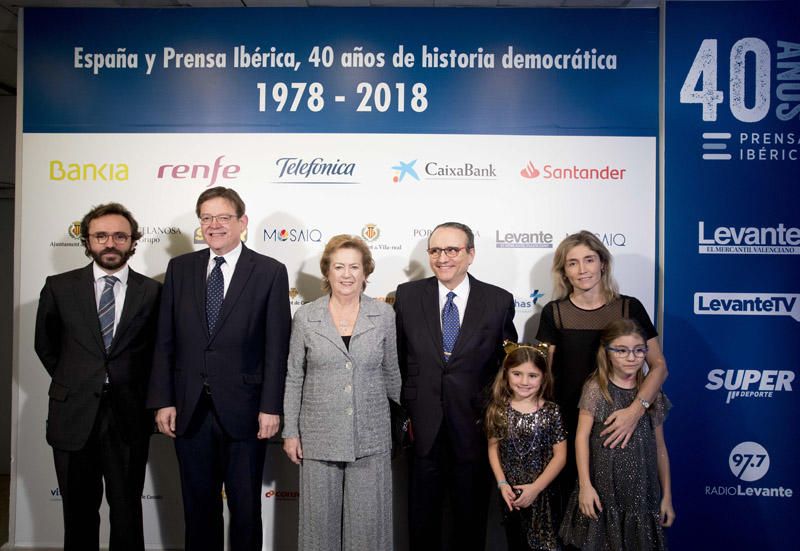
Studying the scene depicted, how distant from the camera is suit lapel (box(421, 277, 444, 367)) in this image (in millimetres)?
2639

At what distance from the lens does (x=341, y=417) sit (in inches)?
93.8

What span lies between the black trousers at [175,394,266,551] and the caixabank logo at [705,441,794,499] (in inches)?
104

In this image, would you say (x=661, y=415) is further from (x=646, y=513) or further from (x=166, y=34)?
(x=166, y=34)

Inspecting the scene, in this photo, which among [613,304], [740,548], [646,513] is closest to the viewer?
[646,513]

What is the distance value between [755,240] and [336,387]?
2597mm

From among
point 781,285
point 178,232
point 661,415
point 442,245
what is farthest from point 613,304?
point 178,232

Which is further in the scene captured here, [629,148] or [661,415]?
[629,148]

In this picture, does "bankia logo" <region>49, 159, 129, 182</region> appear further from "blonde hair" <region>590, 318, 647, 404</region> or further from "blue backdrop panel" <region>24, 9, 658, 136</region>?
"blonde hair" <region>590, 318, 647, 404</region>

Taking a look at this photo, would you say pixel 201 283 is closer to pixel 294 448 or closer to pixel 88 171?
pixel 294 448

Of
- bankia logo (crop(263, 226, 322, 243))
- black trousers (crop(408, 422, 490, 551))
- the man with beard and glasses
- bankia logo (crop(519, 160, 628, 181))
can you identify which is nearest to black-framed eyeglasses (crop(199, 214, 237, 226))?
the man with beard and glasses

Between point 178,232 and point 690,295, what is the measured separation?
3.03m

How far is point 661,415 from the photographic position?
2.46 metres

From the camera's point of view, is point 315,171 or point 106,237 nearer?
point 106,237

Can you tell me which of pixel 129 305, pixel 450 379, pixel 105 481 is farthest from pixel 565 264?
pixel 105 481
